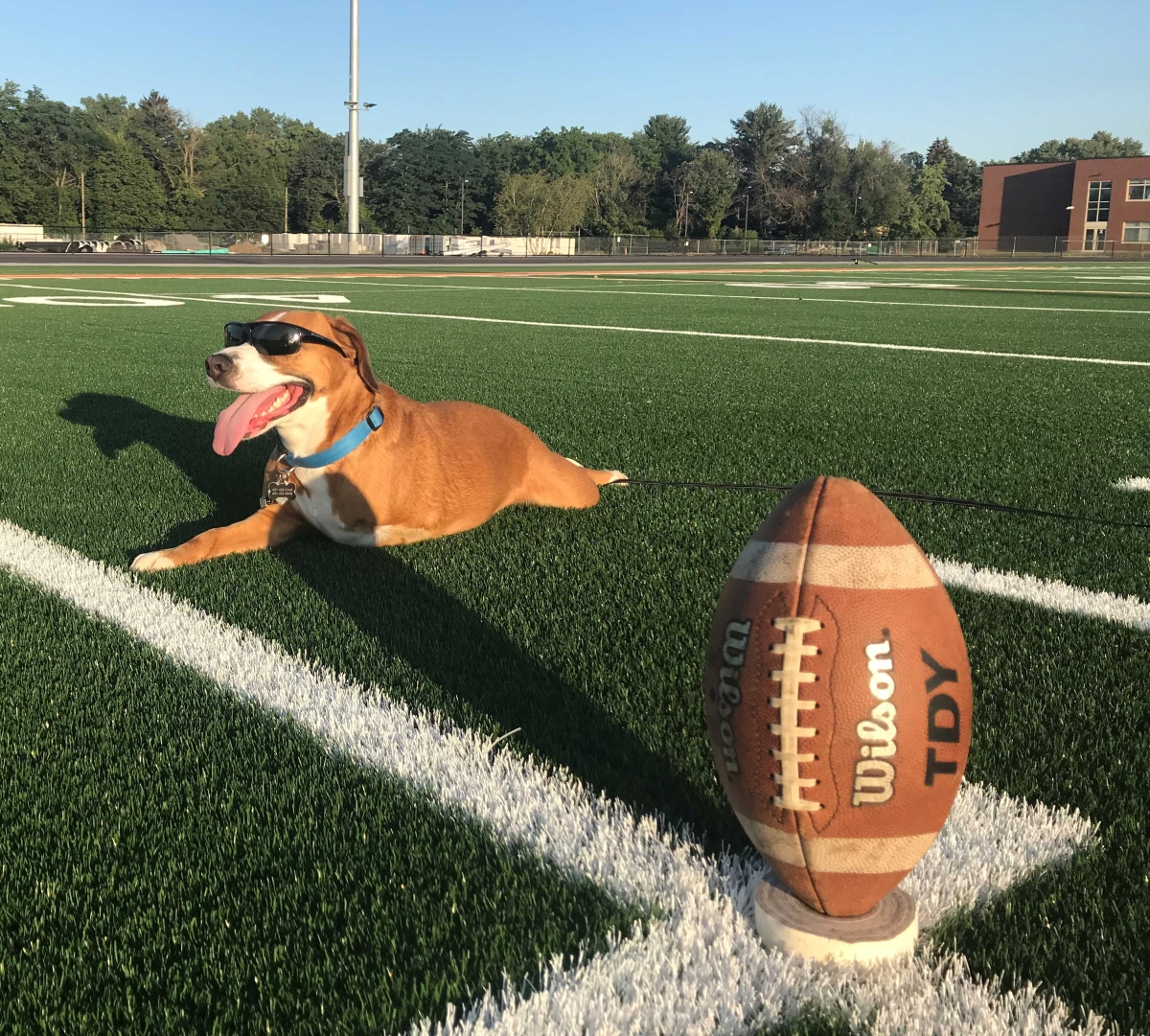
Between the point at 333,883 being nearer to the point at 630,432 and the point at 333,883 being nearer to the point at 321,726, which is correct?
the point at 321,726

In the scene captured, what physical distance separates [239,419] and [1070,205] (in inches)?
3635

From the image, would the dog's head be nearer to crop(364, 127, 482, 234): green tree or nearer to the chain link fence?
the chain link fence

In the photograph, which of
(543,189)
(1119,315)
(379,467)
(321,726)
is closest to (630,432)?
(379,467)

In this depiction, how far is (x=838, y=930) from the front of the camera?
1.48 m

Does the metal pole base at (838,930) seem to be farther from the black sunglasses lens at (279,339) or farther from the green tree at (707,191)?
the green tree at (707,191)

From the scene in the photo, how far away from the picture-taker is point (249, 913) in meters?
1.57

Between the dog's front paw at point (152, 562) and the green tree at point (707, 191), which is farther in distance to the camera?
the green tree at point (707, 191)

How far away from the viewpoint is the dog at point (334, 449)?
3.20 metres

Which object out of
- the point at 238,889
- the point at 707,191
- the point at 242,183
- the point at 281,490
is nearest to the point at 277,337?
the point at 281,490

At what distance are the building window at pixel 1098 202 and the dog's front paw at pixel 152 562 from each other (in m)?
91.8

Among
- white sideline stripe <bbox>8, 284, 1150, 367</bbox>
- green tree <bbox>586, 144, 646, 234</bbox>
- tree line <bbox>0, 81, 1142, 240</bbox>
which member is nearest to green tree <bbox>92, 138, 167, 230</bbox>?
tree line <bbox>0, 81, 1142, 240</bbox>

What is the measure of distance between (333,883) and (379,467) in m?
1.93

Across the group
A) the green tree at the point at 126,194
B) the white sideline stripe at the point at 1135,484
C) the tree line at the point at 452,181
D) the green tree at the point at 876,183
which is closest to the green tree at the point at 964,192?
the tree line at the point at 452,181

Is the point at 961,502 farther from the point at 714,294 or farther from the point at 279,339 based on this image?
the point at 714,294
